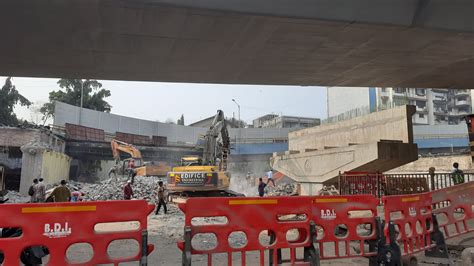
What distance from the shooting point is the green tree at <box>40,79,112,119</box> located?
64.1 meters

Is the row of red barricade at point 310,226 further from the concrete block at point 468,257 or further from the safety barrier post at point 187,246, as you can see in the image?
the concrete block at point 468,257

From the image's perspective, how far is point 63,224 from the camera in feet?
15.8

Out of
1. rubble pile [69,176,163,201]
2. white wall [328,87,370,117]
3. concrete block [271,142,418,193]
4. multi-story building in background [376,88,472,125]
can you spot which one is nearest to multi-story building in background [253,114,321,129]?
multi-story building in background [376,88,472,125]

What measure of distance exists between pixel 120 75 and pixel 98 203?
8.08 m

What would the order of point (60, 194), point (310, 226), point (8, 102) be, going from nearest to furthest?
point (310, 226) < point (60, 194) < point (8, 102)

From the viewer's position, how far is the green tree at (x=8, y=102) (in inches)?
1884

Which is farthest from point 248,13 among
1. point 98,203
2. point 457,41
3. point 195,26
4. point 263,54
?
point 457,41


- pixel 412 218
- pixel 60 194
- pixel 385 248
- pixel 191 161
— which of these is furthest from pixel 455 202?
pixel 191 161

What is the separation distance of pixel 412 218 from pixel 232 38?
5.63 meters

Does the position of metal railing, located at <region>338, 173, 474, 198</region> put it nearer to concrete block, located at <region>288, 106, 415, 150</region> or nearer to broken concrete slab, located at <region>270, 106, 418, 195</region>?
broken concrete slab, located at <region>270, 106, 418, 195</region>

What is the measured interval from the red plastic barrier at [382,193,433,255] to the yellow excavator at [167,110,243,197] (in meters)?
12.0

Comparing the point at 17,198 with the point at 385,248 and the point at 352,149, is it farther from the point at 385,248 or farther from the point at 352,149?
the point at 385,248

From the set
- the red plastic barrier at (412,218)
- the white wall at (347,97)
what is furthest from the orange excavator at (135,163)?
the white wall at (347,97)

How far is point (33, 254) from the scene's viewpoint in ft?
17.4
